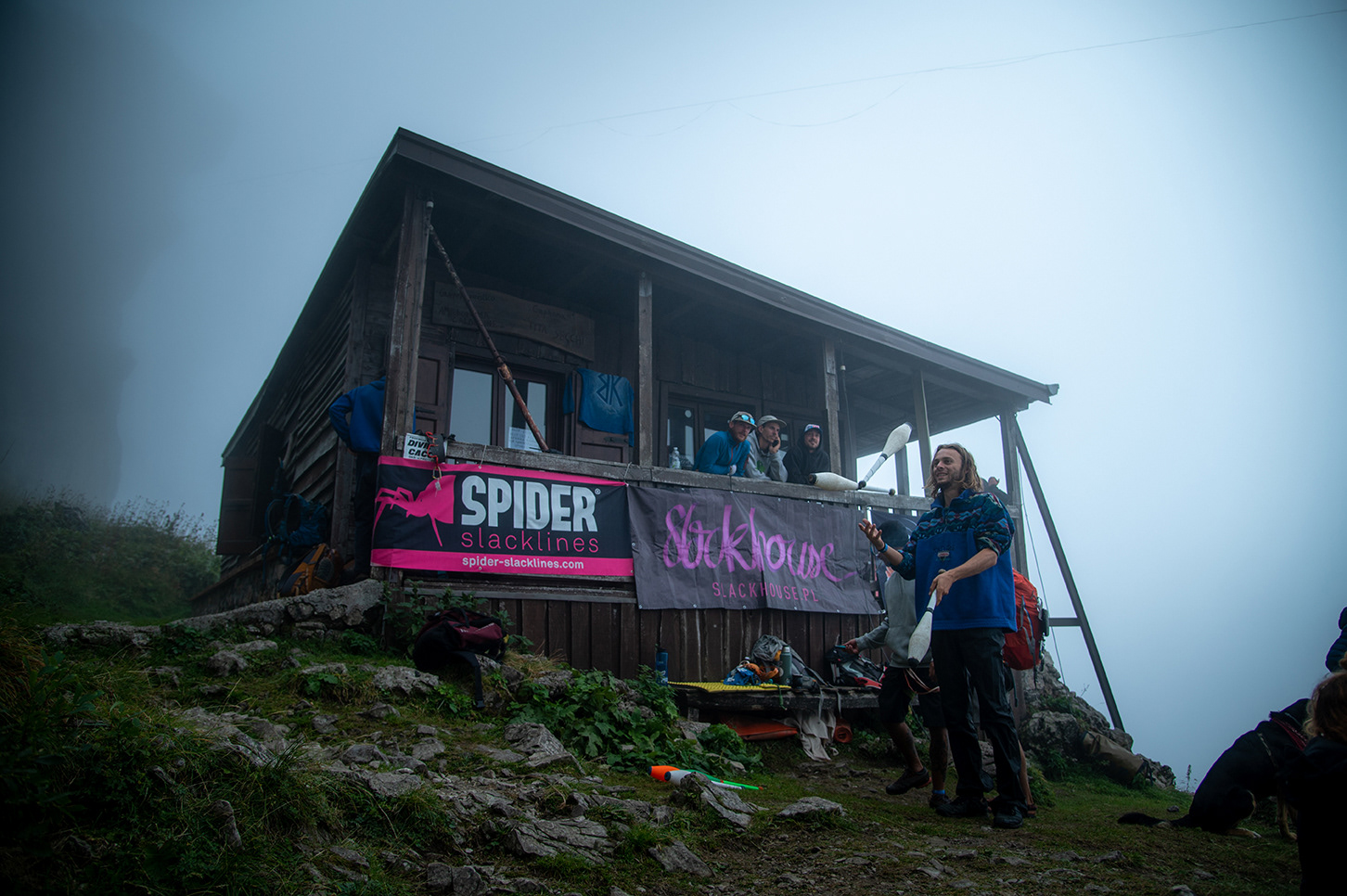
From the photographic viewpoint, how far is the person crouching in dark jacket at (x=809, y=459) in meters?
9.23

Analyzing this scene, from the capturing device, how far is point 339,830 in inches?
94.4

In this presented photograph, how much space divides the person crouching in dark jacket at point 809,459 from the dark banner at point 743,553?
62 centimetres

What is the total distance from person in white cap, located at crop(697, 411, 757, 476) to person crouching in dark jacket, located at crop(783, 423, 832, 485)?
904 millimetres

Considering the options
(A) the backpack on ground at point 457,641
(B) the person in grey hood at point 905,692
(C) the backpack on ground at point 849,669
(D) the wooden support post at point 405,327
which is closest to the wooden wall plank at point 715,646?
(C) the backpack on ground at point 849,669

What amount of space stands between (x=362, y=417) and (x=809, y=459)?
5267 millimetres

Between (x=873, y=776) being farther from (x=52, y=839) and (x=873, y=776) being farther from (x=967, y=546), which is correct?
(x=52, y=839)

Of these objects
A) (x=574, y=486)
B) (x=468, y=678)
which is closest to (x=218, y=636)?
(x=468, y=678)

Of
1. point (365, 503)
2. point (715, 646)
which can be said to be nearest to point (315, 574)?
point (365, 503)

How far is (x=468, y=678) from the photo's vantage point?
500 centimetres

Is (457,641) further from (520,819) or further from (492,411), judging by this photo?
(492,411)

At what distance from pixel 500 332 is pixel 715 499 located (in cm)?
336

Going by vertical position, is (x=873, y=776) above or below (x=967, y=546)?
below

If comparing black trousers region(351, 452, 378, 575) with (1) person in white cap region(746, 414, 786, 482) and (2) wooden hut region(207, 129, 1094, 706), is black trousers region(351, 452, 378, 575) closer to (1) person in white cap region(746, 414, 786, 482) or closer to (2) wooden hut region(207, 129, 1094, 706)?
(2) wooden hut region(207, 129, 1094, 706)

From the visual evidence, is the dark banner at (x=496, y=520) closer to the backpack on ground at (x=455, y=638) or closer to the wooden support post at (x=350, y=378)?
the backpack on ground at (x=455, y=638)
